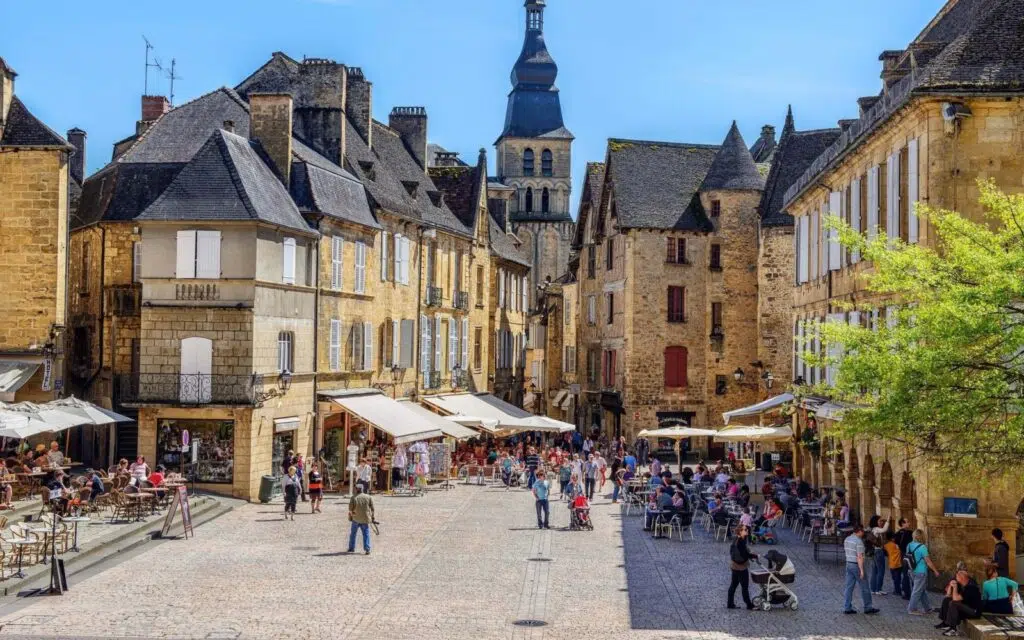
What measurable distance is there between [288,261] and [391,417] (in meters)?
4.85

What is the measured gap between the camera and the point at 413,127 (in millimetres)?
50531

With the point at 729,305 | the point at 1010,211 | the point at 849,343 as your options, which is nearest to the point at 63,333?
the point at 849,343

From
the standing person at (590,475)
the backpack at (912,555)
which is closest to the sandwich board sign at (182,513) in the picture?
the standing person at (590,475)

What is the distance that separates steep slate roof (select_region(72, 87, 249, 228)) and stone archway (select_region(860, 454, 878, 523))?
731 inches

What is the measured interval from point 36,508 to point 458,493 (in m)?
12.2

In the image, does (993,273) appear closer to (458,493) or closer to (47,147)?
(458,493)

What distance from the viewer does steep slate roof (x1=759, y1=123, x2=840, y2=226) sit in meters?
47.8

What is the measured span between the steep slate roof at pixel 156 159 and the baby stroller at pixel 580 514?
47.1ft

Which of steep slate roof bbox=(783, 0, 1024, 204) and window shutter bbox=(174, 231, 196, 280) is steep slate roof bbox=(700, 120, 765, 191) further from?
steep slate roof bbox=(783, 0, 1024, 204)

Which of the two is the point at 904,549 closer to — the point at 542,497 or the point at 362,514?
the point at 542,497

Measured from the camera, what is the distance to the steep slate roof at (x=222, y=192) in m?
30.2

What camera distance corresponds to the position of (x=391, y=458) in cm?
3597

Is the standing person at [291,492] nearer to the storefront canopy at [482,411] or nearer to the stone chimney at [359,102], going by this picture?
the storefront canopy at [482,411]

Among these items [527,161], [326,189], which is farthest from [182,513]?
[527,161]
